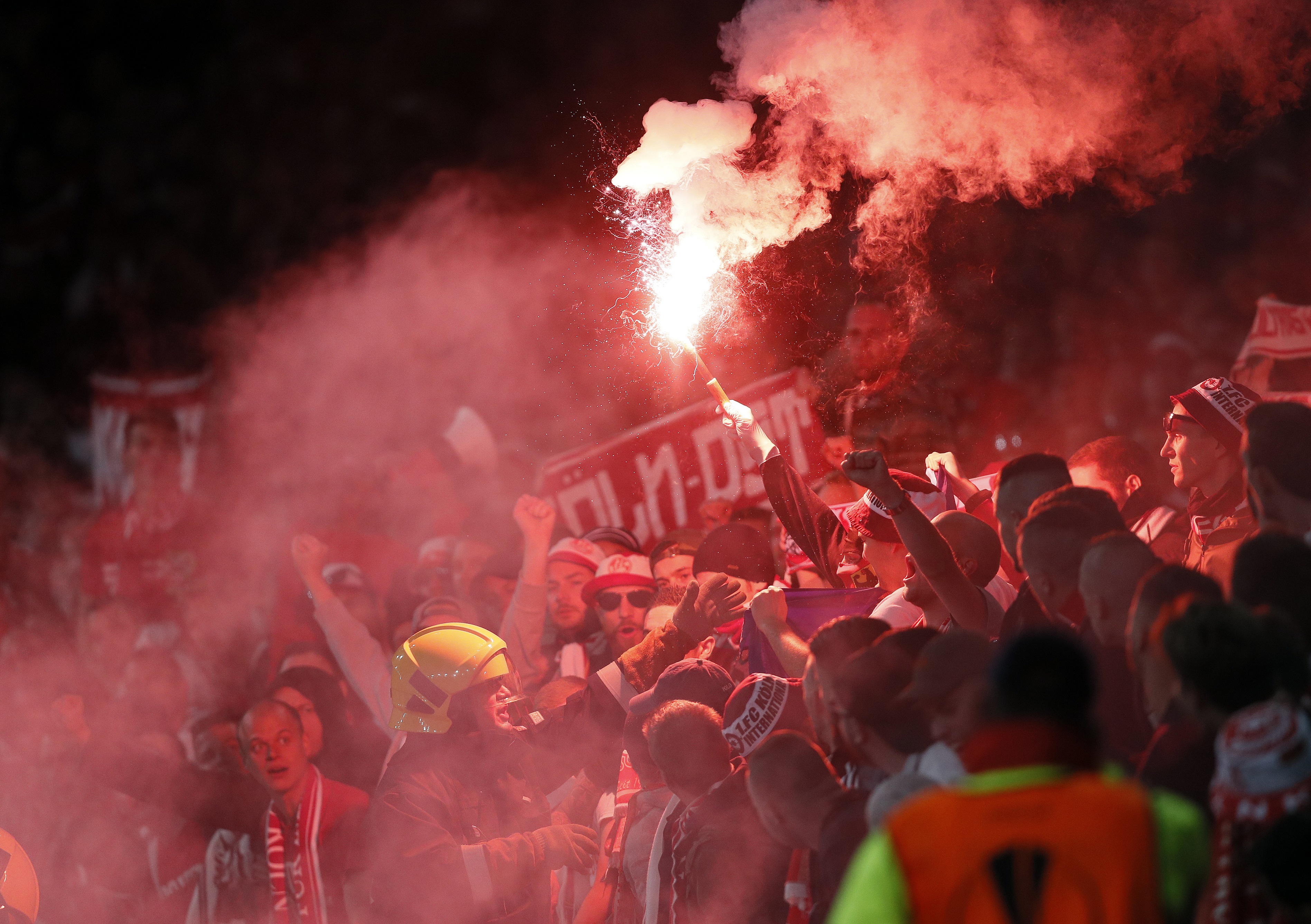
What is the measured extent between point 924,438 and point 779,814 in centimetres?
246

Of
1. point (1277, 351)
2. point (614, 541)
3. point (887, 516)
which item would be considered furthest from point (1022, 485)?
point (614, 541)

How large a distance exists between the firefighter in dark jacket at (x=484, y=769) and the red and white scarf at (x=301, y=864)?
1.89 feet

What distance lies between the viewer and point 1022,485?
2814mm

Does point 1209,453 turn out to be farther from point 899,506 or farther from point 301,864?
point 301,864

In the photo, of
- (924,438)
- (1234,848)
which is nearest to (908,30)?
(924,438)

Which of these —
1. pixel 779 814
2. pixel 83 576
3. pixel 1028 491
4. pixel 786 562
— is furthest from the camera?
pixel 83 576

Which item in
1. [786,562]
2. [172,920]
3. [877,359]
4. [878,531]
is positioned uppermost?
[877,359]

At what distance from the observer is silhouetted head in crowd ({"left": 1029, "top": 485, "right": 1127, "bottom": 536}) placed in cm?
243

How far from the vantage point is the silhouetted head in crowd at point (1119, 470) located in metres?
3.56

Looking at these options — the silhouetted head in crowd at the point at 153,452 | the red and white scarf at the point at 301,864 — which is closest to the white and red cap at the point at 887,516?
the red and white scarf at the point at 301,864

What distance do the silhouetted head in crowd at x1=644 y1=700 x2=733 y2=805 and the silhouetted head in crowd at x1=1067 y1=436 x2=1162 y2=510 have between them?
1504 millimetres

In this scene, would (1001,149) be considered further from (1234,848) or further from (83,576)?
(83,576)

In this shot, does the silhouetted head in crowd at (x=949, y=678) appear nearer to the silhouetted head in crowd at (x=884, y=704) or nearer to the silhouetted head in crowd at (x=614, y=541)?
the silhouetted head in crowd at (x=884, y=704)

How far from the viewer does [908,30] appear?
4.34 m
